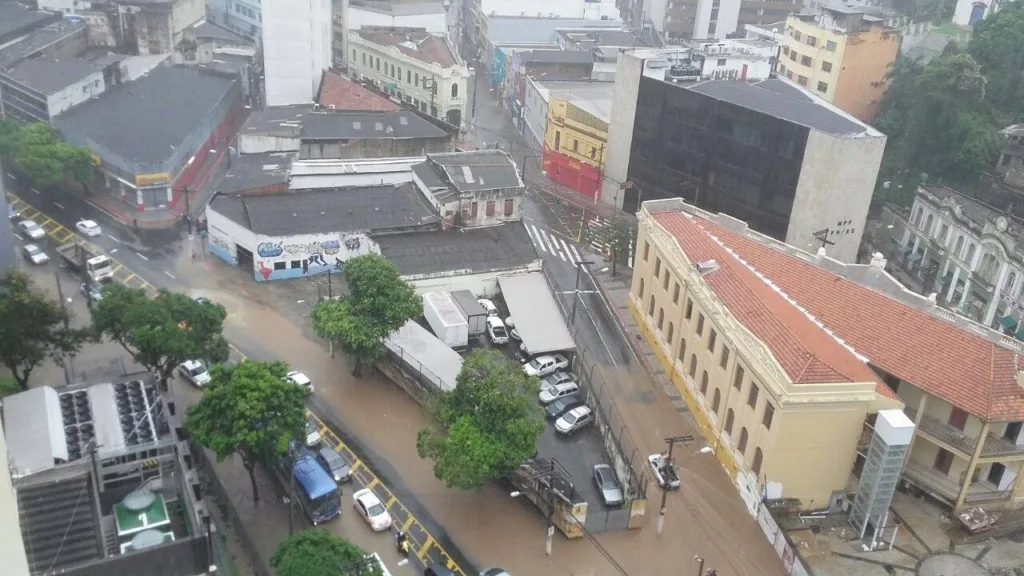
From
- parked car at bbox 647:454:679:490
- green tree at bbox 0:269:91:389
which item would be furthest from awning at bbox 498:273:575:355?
green tree at bbox 0:269:91:389

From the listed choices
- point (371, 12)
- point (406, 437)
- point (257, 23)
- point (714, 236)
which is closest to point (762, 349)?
point (714, 236)

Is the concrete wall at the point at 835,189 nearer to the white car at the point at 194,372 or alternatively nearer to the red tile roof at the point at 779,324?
the red tile roof at the point at 779,324

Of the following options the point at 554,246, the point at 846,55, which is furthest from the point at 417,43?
the point at 846,55

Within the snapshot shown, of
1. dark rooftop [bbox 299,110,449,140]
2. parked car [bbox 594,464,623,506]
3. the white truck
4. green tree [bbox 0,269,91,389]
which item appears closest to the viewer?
parked car [bbox 594,464,623,506]

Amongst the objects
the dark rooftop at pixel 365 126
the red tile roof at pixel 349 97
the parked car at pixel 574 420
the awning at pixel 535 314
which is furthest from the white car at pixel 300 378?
the red tile roof at pixel 349 97

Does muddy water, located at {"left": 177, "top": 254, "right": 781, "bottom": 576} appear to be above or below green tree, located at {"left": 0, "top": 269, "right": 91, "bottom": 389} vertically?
below

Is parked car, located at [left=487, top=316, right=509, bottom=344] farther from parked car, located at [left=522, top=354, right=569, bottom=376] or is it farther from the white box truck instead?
parked car, located at [left=522, top=354, right=569, bottom=376]
